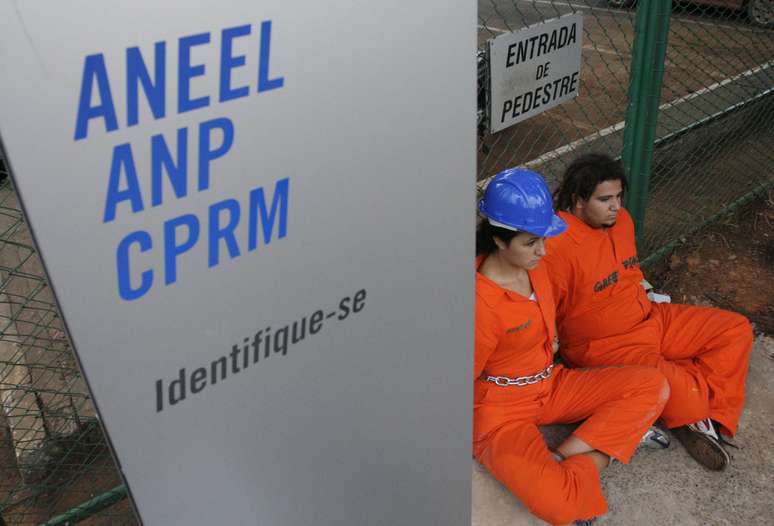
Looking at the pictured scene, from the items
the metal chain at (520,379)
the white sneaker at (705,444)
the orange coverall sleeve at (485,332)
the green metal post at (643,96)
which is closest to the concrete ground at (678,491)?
the white sneaker at (705,444)

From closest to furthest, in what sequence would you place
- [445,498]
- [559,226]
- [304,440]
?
1. [304,440]
2. [445,498]
3. [559,226]

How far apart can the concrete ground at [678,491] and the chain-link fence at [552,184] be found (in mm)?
1382

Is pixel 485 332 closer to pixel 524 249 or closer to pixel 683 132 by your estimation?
pixel 524 249

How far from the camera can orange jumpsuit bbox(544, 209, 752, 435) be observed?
118 inches

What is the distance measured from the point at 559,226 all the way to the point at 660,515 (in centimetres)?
121

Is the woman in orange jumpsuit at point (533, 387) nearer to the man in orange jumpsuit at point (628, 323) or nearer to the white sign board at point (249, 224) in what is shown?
the man in orange jumpsuit at point (628, 323)

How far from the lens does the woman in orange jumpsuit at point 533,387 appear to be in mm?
2438

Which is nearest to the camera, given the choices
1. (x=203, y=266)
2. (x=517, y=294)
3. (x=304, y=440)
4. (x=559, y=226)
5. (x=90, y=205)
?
(x=90, y=205)

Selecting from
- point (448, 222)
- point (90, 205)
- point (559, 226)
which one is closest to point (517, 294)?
point (559, 226)

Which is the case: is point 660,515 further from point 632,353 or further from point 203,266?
point 203,266

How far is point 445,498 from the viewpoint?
188 centimetres

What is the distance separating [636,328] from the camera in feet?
10.4

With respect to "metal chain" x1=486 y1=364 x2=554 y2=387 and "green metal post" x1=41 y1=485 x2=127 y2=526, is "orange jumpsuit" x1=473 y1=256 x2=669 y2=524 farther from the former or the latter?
"green metal post" x1=41 y1=485 x2=127 y2=526

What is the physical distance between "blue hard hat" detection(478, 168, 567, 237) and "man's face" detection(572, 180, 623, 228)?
610 millimetres
